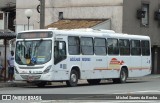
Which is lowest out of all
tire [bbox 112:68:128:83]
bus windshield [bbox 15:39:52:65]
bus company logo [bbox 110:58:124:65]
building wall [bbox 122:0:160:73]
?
tire [bbox 112:68:128:83]

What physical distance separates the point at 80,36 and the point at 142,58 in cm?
723

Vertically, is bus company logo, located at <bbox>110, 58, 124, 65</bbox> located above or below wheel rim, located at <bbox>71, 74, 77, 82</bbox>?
above

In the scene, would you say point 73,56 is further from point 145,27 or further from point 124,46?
point 145,27

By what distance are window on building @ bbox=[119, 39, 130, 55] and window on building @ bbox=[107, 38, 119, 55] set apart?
448mm

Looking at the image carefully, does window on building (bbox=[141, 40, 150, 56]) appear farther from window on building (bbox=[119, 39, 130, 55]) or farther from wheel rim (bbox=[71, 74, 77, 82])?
wheel rim (bbox=[71, 74, 77, 82])

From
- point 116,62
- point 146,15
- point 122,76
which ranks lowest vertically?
point 122,76

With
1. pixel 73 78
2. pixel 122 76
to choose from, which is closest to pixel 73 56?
pixel 73 78

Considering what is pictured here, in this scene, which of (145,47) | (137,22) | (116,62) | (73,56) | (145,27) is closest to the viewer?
(73,56)

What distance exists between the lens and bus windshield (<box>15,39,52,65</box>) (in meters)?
29.5

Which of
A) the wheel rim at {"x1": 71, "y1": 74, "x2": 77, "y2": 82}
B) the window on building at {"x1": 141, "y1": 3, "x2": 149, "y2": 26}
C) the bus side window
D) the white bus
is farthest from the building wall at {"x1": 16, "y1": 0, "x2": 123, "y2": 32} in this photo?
the bus side window

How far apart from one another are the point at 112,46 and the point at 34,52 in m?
6.57

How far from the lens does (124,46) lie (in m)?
35.7

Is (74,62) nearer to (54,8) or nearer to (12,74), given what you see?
(12,74)

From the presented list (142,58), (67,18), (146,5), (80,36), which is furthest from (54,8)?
(80,36)
